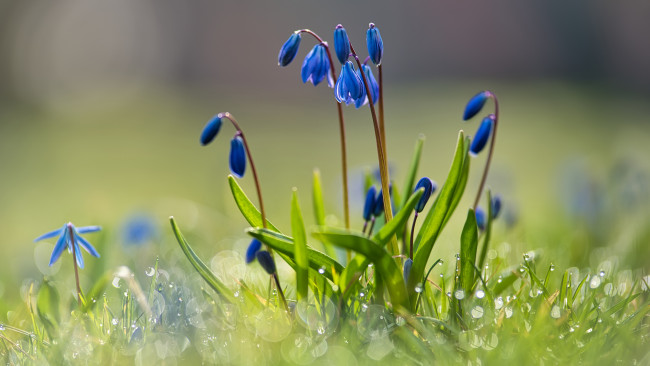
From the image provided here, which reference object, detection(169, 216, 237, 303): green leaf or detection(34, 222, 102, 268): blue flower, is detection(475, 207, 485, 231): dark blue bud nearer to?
detection(169, 216, 237, 303): green leaf

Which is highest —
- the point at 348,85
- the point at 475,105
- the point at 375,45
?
the point at 375,45

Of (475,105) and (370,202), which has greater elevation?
(475,105)

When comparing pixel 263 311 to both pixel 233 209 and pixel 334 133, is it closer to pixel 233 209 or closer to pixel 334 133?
pixel 233 209

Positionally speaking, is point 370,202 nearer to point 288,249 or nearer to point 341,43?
point 288,249

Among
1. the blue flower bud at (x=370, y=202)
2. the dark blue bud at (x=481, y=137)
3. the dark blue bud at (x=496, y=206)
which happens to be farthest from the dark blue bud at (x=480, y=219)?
the blue flower bud at (x=370, y=202)

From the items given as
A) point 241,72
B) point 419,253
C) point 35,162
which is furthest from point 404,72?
point 419,253

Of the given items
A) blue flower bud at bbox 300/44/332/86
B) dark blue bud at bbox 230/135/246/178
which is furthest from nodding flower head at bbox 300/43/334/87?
dark blue bud at bbox 230/135/246/178

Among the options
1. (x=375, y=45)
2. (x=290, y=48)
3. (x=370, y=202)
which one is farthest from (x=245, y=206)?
(x=375, y=45)
